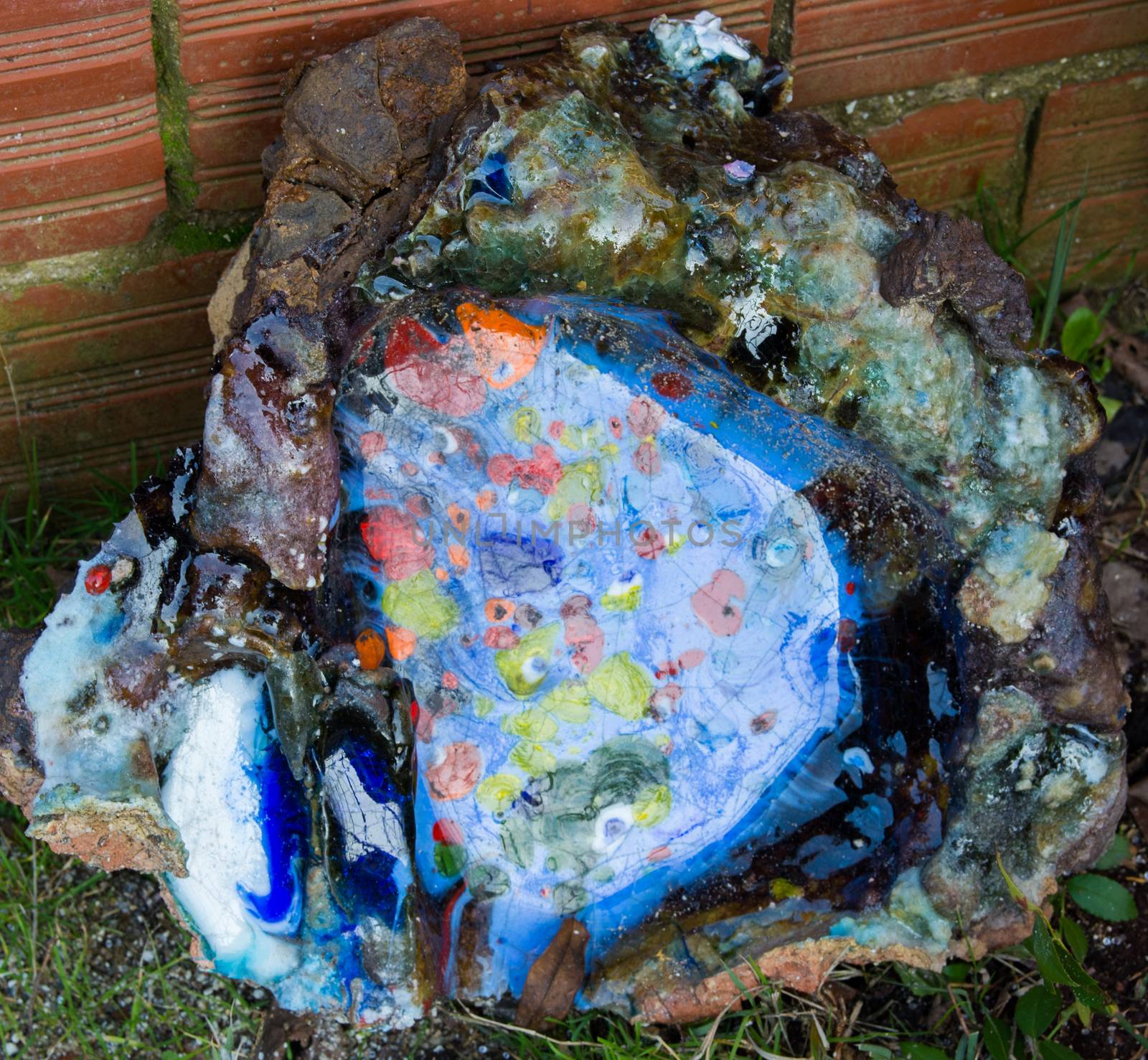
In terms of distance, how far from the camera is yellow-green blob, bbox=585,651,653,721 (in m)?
1.60

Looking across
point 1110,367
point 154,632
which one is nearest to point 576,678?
point 154,632

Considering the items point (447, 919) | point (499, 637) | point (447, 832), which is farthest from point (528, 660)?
point (447, 919)

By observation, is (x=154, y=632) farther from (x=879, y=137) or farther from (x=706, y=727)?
(x=879, y=137)

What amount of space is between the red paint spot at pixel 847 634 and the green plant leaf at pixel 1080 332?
3.09 ft

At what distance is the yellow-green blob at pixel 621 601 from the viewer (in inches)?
62.2

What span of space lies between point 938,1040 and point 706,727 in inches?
25.3

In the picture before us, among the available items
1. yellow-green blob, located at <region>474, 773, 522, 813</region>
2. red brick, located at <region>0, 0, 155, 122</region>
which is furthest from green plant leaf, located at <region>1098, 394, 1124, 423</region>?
red brick, located at <region>0, 0, 155, 122</region>

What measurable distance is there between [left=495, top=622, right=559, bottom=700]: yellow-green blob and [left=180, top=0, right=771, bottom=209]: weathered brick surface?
0.77 metres

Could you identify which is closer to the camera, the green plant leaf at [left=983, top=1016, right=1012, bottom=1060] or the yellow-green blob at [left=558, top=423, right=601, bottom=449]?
the yellow-green blob at [left=558, top=423, right=601, bottom=449]

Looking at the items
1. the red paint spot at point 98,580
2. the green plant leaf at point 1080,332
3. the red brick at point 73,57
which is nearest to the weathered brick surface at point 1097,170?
the green plant leaf at point 1080,332

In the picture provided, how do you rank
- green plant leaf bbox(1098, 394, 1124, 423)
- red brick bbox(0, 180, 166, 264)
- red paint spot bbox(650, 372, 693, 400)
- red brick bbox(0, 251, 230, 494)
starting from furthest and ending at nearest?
1. green plant leaf bbox(1098, 394, 1124, 423)
2. red brick bbox(0, 251, 230, 494)
3. red brick bbox(0, 180, 166, 264)
4. red paint spot bbox(650, 372, 693, 400)

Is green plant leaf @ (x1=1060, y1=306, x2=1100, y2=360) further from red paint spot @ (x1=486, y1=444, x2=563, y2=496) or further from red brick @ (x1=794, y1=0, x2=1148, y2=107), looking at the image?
red paint spot @ (x1=486, y1=444, x2=563, y2=496)

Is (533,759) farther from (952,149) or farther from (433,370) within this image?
(952,149)

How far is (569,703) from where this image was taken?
5.27ft
